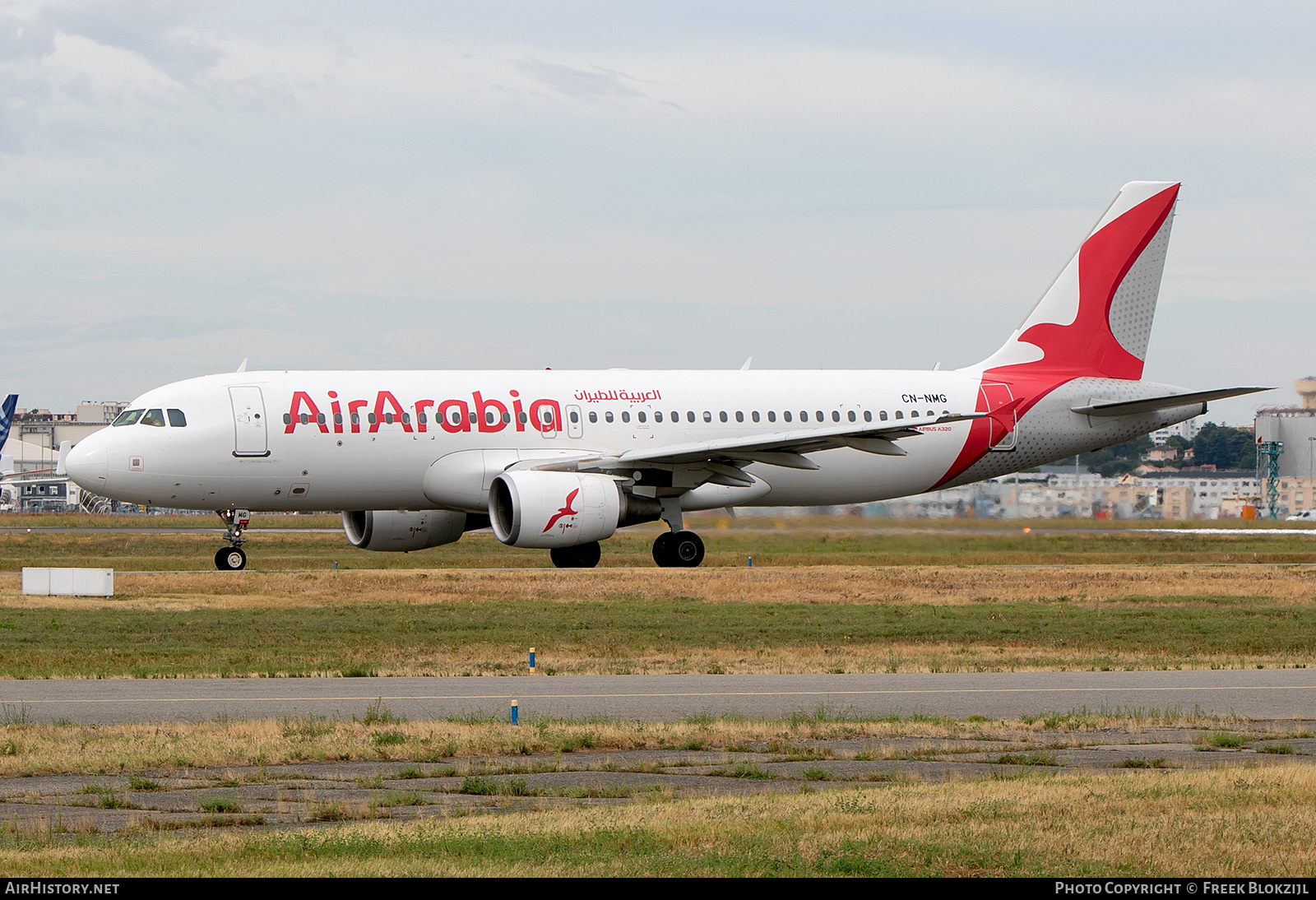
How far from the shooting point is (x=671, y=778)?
38.6 ft

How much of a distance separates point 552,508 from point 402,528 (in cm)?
569

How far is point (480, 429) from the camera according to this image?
3388 centimetres

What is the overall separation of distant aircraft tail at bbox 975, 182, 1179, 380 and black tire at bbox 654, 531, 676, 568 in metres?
9.02

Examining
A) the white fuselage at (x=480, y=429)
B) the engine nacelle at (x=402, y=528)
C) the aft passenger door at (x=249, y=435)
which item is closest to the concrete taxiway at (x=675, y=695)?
the white fuselage at (x=480, y=429)

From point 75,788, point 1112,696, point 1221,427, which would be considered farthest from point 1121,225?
point 1221,427

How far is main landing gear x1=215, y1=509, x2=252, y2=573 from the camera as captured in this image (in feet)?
113

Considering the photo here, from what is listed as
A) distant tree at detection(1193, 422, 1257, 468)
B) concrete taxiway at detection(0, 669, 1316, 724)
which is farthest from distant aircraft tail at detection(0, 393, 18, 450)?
concrete taxiway at detection(0, 669, 1316, 724)

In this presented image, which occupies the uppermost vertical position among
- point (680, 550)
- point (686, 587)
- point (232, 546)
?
point (232, 546)

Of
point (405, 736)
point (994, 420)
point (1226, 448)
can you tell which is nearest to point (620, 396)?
point (994, 420)

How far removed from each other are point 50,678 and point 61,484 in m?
130

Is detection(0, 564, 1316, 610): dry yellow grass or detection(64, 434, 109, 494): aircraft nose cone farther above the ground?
detection(64, 434, 109, 494): aircraft nose cone

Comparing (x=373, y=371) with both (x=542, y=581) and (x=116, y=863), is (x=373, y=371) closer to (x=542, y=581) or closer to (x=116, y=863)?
(x=542, y=581)

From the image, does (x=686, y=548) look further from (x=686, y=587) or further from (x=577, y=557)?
(x=686, y=587)

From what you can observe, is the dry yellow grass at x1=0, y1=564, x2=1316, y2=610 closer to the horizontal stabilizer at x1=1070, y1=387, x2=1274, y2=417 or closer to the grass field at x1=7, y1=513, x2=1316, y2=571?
the grass field at x1=7, y1=513, x2=1316, y2=571
